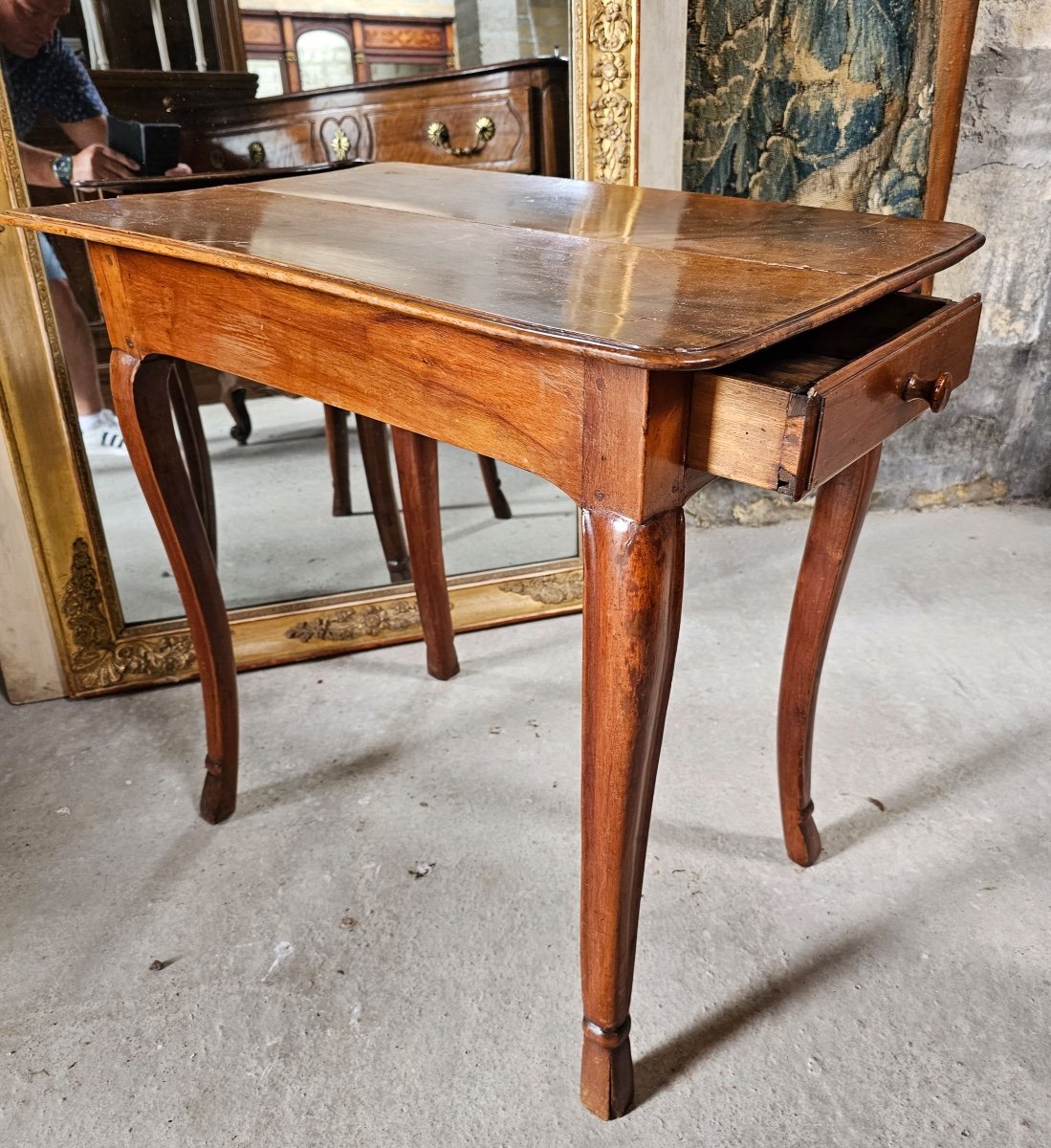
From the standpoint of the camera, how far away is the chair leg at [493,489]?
1.95 meters

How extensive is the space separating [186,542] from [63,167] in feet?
2.29

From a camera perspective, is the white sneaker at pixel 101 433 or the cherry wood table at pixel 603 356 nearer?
the cherry wood table at pixel 603 356

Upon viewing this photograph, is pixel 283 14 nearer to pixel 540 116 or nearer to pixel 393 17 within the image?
pixel 393 17

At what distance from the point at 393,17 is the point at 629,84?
417mm

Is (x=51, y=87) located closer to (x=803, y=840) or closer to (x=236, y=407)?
(x=236, y=407)

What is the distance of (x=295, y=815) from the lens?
1455 millimetres

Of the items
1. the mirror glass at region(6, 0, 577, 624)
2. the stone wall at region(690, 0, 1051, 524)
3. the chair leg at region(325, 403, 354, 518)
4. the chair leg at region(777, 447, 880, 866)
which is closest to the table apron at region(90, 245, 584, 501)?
the chair leg at region(777, 447, 880, 866)

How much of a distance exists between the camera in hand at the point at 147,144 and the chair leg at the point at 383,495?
1.68 feet

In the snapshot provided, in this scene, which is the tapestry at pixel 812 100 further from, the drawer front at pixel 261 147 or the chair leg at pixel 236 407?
the chair leg at pixel 236 407

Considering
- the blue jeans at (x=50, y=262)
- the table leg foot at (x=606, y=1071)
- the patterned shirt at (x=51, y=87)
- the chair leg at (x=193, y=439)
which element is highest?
the patterned shirt at (x=51, y=87)

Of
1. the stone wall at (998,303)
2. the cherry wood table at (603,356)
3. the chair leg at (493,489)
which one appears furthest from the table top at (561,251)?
the stone wall at (998,303)

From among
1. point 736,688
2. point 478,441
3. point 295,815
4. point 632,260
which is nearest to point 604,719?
point 478,441

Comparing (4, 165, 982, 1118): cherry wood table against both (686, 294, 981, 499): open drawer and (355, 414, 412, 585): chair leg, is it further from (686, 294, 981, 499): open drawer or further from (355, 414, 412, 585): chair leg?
(355, 414, 412, 585): chair leg

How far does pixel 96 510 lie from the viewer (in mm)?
1693
